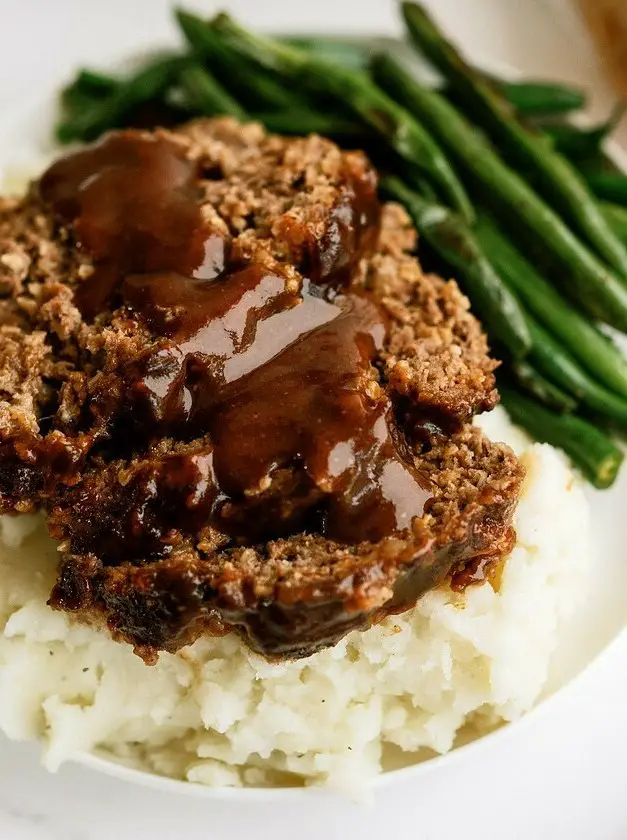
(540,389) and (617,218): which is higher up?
(617,218)

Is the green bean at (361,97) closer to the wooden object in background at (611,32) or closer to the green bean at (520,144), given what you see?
the green bean at (520,144)

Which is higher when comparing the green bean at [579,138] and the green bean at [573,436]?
the green bean at [579,138]

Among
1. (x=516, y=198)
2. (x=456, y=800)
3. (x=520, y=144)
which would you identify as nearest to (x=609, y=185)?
(x=520, y=144)

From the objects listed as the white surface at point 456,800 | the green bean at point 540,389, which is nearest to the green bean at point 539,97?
the green bean at point 540,389

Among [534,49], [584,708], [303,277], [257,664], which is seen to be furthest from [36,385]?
[534,49]

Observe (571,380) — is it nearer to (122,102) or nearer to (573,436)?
(573,436)

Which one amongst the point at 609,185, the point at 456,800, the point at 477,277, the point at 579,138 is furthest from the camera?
the point at 579,138

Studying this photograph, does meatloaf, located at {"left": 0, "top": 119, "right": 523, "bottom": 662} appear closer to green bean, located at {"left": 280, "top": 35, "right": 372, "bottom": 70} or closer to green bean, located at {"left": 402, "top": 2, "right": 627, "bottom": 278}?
green bean, located at {"left": 402, "top": 2, "right": 627, "bottom": 278}
